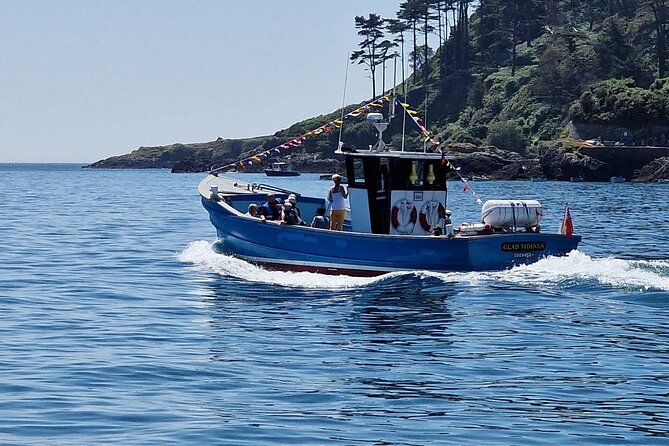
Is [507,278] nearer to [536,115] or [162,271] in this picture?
[162,271]

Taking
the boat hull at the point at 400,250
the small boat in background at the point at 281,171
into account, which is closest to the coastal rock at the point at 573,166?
the small boat in background at the point at 281,171

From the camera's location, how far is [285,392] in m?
13.9

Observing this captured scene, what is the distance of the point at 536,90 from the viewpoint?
129000mm

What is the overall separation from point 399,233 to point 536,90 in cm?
10660

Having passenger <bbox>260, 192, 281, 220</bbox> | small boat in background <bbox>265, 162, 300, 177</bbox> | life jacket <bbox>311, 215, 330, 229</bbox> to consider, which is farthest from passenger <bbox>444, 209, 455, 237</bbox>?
small boat in background <bbox>265, 162, 300, 177</bbox>

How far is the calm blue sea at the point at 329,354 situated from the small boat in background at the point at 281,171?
Answer: 4222 inches

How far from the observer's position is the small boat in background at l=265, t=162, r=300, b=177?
13775cm

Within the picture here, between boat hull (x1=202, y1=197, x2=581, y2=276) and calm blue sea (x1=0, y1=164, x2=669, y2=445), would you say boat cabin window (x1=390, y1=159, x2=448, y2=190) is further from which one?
calm blue sea (x1=0, y1=164, x2=669, y2=445)

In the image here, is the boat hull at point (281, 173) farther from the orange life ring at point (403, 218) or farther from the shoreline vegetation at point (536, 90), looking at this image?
the orange life ring at point (403, 218)

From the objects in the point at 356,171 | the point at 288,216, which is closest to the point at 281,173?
the point at 288,216

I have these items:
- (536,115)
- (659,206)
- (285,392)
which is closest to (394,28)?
(536,115)

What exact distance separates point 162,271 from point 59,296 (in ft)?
17.7

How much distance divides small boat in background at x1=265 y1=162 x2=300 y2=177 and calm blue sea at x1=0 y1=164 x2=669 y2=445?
107248mm

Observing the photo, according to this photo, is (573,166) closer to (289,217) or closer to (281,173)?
(281,173)
